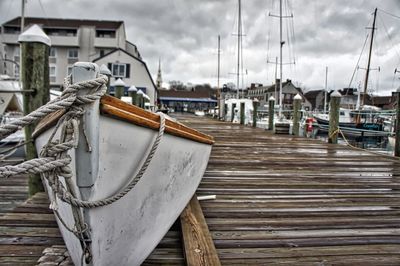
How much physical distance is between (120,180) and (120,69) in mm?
30316

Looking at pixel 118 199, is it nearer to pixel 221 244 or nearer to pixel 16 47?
pixel 221 244

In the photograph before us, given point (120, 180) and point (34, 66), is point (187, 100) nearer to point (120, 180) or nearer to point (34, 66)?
point (34, 66)

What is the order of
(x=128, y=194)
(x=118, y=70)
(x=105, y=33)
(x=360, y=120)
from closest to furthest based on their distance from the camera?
(x=128, y=194), (x=360, y=120), (x=118, y=70), (x=105, y=33)

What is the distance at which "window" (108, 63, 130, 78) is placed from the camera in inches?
1192

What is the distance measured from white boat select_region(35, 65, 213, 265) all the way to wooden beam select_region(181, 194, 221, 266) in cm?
24

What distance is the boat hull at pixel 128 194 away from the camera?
1.53m

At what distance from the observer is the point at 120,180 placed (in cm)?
162

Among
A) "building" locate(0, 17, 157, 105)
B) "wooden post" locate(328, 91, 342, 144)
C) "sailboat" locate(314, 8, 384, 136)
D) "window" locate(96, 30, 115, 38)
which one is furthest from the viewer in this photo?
"window" locate(96, 30, 115, 38)

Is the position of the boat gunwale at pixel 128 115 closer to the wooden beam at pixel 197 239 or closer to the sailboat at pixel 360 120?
the wooden beam at pixel 197 239

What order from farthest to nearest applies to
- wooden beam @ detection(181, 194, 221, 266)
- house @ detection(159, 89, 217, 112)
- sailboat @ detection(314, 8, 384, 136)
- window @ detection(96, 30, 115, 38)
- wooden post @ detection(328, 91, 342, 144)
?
1. house @ detection(159, 89, 217, 112)
2. window @ detection(96, 30, 115, 38)
3. sailboat @ detection(314, 8, 384, 136)
4. wooden post @ detection(328, 91, 342, 144)
5. wooden beam @ detection(181, 194, 221, 266)

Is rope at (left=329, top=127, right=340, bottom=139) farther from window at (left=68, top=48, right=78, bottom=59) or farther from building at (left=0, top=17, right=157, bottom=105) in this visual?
window at (left=68, top=48, right=78, bottom=59)

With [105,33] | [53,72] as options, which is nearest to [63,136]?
[53,72]

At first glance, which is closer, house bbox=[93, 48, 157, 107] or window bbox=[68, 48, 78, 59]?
house bbox=[93, 48, 157, 107]

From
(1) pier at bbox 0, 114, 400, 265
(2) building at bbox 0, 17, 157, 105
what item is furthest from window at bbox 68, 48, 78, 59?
(1) pier at bbox 0, 114, 400, 265
